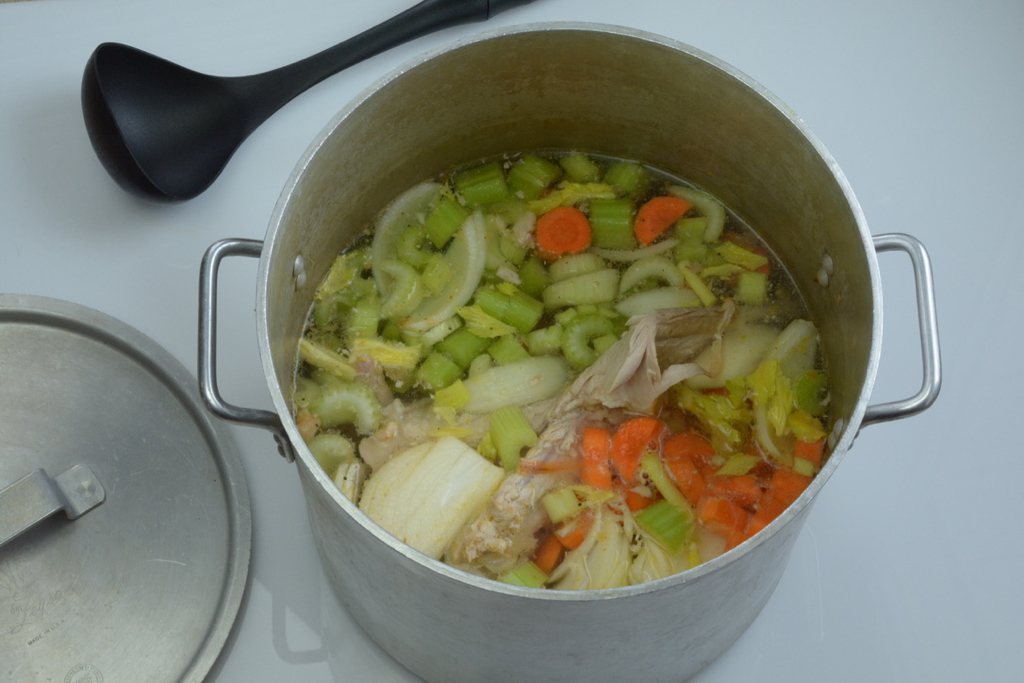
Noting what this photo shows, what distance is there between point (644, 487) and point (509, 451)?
0.47 feet

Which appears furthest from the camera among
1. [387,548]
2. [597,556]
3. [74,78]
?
[74,78]

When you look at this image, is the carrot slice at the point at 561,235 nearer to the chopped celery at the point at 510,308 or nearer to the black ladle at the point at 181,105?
the chopped celery at the point at 510,308

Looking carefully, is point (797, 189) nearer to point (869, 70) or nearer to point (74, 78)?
point (869, 70)

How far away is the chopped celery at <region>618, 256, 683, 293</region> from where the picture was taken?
3.60 ft

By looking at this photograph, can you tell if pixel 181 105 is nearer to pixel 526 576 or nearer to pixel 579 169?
pixel 579 169

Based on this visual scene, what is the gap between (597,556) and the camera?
3.03ft

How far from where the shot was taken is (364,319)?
106 centimetres

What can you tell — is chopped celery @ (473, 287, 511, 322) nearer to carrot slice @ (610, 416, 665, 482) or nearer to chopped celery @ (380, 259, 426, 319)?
chopped celery @ (380, 259, 426, 319)

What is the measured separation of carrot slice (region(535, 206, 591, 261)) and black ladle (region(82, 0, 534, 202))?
33 centimetres

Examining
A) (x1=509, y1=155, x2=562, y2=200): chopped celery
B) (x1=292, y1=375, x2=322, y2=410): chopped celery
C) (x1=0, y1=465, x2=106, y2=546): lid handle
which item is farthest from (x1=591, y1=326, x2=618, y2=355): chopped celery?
(x1=0, y1=465, x2=106, y2=546): lid handle

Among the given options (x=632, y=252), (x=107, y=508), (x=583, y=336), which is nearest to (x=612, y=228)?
(x=632, y=252)

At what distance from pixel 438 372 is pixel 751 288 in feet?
1.23

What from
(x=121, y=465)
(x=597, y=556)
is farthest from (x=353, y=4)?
(x=597, y=556)

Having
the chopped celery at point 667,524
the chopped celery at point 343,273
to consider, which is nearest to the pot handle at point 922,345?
the chopped celery at point 667,524
